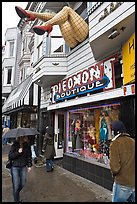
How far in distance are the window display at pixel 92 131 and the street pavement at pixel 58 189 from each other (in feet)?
3.08

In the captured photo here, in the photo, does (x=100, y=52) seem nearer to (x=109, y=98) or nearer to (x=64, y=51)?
(x=109, y=98)

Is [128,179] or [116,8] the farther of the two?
[116,8]

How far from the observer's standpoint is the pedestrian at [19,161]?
4551mm

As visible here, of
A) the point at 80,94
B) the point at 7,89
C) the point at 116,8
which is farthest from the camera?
the point at 7,89

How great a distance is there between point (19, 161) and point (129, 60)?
3853 millimetres

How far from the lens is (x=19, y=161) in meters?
4.57

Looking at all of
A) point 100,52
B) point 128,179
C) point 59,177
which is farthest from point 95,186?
point 100,52

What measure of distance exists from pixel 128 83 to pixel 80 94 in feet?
8.83

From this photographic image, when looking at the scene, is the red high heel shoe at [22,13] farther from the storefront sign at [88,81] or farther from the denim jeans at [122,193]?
the denim jeans at [122,193]

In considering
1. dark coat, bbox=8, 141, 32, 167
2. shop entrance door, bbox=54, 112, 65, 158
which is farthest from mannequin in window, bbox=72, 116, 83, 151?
dark coat, bbox=8, 141, 32, 167

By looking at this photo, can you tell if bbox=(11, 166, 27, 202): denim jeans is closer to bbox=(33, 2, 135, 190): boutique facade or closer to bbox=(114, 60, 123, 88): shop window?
bbox=(33, 2, 135, 190): boutique facade

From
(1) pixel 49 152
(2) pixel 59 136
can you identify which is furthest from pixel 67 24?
(2) pixel 59 136

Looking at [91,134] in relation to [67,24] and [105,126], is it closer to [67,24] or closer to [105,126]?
[105,126]

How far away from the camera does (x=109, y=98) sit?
5.69 metres
